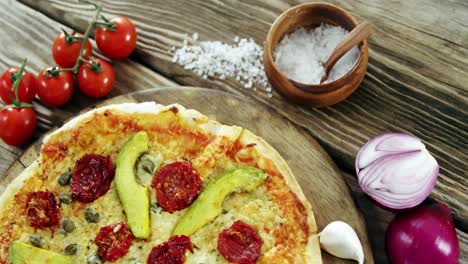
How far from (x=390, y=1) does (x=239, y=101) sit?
4.40 ft

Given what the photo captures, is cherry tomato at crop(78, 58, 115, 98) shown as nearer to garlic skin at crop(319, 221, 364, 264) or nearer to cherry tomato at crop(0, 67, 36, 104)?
cherry tomato at crop(0, 67, 36, 104)

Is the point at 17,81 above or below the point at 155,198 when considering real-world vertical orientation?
above

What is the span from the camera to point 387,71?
4438 mm

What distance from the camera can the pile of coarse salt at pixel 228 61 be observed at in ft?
14.7

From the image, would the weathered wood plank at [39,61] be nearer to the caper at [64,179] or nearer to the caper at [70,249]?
the caper at [64,179]

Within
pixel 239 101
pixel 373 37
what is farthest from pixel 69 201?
pixel 373 37

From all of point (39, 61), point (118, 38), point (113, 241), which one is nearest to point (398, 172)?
point (113, 241)

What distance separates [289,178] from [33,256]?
1472 millimetres

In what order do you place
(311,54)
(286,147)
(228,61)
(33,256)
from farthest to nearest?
(228,61) < (311,54) < (286,147) < (33,256)

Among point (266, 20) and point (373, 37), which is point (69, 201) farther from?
point (373, 37)

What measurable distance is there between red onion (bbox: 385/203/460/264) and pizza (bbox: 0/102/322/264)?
1.86 ft

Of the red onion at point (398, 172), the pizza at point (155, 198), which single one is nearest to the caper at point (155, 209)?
the pizza at point (155, 198)

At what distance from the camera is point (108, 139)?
3861mm

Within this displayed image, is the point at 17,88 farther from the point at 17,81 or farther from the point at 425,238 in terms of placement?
the point at 425,238
